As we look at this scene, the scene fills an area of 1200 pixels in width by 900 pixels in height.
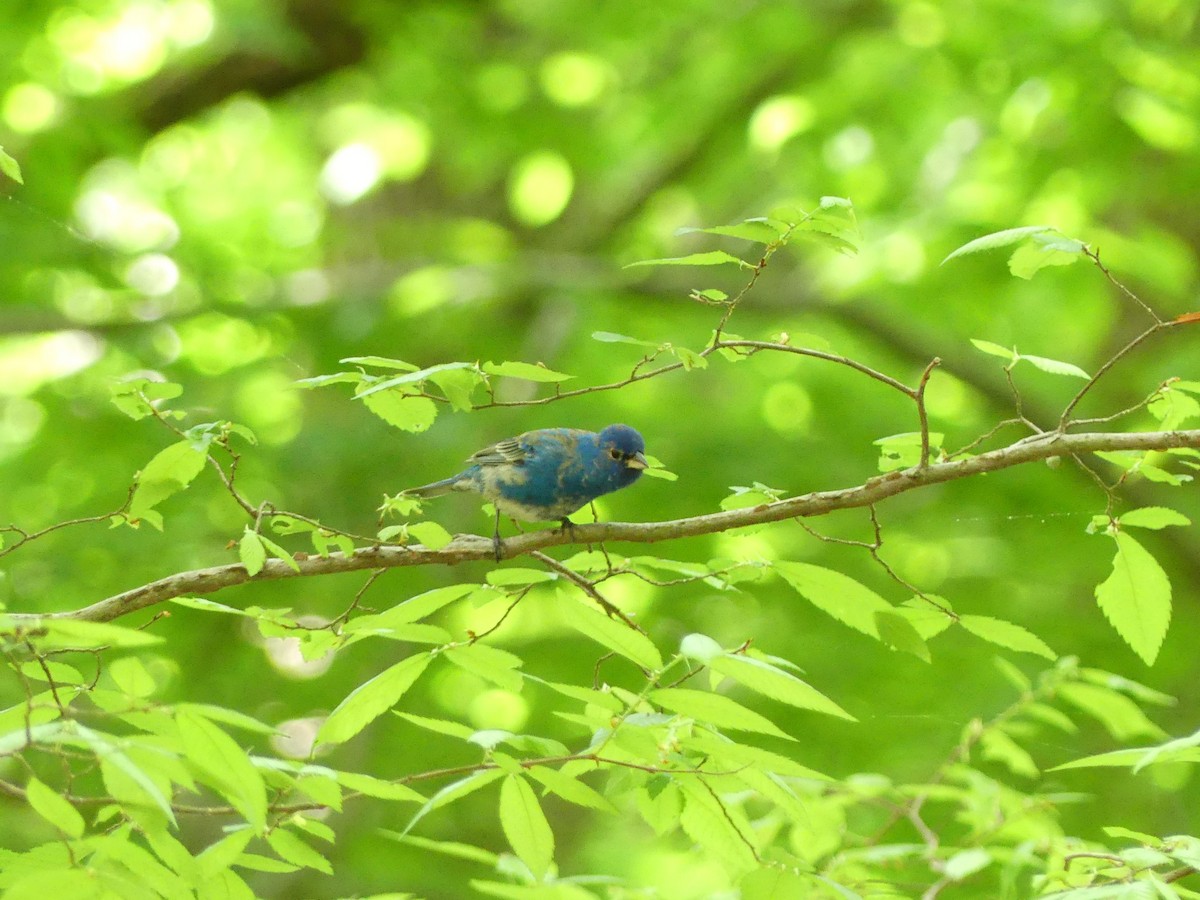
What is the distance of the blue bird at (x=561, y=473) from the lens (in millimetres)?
4030

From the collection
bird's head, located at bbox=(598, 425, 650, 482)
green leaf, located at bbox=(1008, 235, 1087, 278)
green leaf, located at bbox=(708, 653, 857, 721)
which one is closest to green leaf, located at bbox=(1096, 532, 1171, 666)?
green leaf, located at bbox=(1008, 235, 1087, 278)

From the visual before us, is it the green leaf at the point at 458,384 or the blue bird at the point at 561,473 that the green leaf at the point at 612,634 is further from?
the blue bird at the point at 561,473

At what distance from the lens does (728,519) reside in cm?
236

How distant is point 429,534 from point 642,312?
6643 mm

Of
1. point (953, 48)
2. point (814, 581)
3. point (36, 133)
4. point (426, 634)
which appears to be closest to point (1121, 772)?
point (953, 48)

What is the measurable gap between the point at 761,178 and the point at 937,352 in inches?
111

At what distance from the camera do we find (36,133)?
23.3ft

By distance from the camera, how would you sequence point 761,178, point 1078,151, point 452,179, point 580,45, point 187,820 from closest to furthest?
point 1078,151, point 187,820, point 580,45, point 761,178, point 452,179

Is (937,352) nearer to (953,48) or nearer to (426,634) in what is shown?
(953,48)

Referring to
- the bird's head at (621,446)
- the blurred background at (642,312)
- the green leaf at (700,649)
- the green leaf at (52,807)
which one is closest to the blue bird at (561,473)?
the bird's head at (621,446)

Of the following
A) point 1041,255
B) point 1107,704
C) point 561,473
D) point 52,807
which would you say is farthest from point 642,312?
point 52,807

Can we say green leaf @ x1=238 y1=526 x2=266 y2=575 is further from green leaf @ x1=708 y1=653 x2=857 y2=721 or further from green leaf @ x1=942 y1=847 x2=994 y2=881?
green leaf @ x1=942 y1=847 x2=994 y2=881

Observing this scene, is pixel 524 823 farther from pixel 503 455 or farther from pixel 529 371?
pixel 503 455

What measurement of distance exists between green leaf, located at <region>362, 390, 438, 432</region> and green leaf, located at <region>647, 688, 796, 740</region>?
28.6 inches
